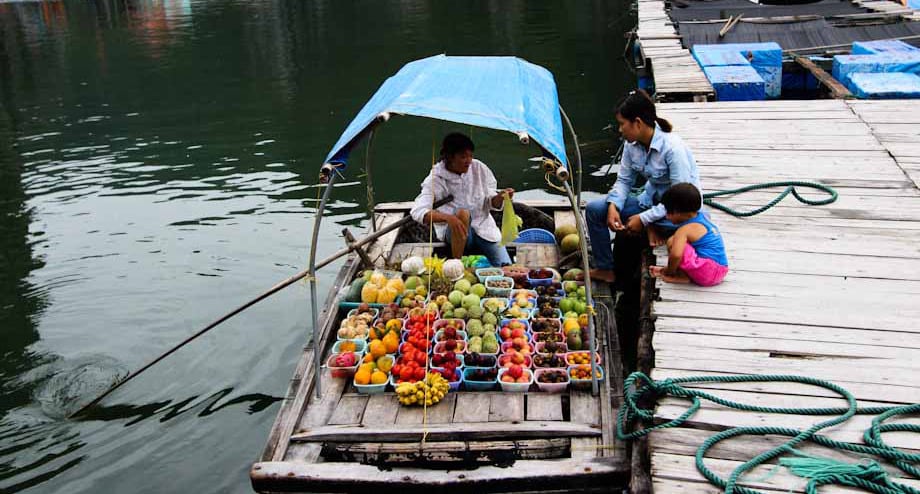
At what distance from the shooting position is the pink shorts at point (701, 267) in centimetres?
443

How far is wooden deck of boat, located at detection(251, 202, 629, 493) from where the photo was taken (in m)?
3.58

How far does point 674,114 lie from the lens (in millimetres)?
8172

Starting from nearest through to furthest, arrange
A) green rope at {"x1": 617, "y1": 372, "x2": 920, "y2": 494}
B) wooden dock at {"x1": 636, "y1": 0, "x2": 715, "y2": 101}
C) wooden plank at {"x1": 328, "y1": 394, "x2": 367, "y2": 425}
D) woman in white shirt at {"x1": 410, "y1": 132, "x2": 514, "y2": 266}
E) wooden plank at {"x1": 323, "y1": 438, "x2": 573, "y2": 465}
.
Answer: green rope at {"x1": 617, "y1": 372, "x2": 920, "y2": 494} < wooden plank at {"x1": 323, "y1": 438, "x2": 573, "y2": 465} < wooden plank at {"x1": 328, "y1": 394, "x2": 367, "y2": 425} < woman in white shirt at {"x1": 410, "y1": 132, "x2": 514, "y2": 266} < wooden dock at {"x1": 636, "y1": 0, "x2": 715, "y2": 101}

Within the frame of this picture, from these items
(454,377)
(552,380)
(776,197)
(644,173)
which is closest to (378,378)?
(454,377)

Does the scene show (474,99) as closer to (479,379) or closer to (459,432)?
(479,379)

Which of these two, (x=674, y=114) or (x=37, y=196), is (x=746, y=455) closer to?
(x=674, y=114)

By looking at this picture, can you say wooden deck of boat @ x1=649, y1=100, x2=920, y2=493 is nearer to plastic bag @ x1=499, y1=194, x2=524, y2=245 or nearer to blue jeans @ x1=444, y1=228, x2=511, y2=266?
plastic bag @ x1=499, y1=194, x2=524, y2=245

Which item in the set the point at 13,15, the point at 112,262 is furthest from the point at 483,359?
the point at 13,15

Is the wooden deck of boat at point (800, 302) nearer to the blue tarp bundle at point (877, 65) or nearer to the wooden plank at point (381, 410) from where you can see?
the wooden plank at point (381, 410)

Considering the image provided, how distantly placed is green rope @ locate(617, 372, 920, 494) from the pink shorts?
101 cm

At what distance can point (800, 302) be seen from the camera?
4242 mm

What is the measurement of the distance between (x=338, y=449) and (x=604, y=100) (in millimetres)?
11677

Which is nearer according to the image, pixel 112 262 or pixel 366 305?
pixel 366 305

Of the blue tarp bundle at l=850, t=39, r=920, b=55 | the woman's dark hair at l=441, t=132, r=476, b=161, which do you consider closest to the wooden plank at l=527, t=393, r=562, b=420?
the woman's dark hair at l=441, t=132, r=476, b=161
